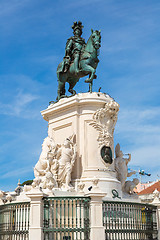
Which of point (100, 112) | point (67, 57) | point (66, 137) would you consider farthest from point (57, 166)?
point (67, 57)

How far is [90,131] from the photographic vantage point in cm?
1761

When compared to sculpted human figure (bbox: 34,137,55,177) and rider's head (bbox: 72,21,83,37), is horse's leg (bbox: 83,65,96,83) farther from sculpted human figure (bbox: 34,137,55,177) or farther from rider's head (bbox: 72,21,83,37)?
sculpted human figure (bbox: 34,137,55,177)

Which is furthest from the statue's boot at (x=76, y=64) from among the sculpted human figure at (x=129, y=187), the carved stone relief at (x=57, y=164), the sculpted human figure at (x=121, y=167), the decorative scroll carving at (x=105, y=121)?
the sculpted human figure at (x=129, y=187)

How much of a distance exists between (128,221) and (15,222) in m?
4.22

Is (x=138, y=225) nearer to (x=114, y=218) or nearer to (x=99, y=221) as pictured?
(x=114, y=218)

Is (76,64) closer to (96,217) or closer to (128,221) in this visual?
(128,221)

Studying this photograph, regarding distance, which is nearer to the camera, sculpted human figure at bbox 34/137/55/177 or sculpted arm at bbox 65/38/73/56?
sculpted human figure at bbox 34/137/55/177

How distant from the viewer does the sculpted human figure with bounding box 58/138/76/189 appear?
663 inches

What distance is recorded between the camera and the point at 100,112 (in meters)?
17.6

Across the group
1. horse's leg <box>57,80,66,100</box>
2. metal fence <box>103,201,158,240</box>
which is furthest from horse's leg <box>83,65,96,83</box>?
metal fence <box>103,201,158,240</box>

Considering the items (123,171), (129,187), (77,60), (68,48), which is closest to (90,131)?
(123,171)

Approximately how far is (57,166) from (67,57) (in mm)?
6140

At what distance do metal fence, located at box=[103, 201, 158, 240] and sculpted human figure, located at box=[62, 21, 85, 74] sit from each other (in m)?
8.33

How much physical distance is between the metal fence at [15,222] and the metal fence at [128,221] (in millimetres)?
2874
